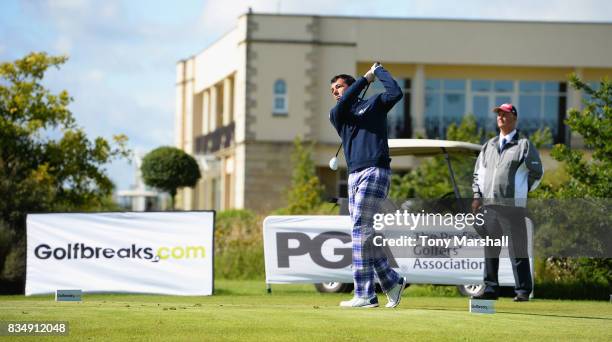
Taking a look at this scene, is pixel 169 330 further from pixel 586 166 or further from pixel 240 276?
pixel 240 276

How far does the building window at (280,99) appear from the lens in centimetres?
4638

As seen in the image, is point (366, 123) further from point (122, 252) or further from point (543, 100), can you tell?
point (543, 100)

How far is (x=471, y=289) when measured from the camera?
51.4 ft

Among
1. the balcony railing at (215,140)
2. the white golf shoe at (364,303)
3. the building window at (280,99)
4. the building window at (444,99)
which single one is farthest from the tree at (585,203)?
the balcony railing at (215,140)

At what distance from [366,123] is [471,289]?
18.9 feet

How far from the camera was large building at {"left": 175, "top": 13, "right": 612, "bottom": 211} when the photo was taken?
46000mm

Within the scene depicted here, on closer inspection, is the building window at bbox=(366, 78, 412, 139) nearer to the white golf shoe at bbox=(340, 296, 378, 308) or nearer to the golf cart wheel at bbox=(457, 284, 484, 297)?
the golf cart wheel at bbox=(457, 284, 484, 297)

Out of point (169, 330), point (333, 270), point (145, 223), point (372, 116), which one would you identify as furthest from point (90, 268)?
point (169, 330)

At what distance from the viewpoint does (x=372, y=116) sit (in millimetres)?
10469

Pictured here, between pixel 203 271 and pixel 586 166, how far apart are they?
17.6ft

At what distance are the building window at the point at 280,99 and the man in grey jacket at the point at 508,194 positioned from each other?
33764 mm

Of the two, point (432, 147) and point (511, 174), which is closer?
point (511, 174)

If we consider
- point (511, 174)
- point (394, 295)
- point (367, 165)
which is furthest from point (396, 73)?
point (367, 165)

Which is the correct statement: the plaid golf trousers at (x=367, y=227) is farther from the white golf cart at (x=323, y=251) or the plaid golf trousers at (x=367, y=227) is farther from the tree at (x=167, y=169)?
the tree at (x=167, y=169)
